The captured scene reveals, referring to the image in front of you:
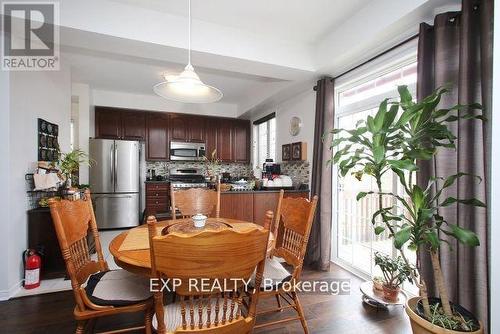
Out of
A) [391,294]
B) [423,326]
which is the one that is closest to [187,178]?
[391,294]

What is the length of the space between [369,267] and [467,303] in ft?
3.90

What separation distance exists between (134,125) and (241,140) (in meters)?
2.26

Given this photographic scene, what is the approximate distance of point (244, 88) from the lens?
4438 millimetres

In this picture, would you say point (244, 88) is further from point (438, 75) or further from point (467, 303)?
point (467, 303)

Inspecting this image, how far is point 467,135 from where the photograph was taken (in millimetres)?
1547

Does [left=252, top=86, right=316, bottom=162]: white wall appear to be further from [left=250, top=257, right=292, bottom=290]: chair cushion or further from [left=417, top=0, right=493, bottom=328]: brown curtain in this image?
[left=250, top=257, right=292, bottom=290]: chair cushion

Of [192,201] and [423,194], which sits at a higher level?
[423,194]

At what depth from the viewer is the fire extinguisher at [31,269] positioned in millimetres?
2281

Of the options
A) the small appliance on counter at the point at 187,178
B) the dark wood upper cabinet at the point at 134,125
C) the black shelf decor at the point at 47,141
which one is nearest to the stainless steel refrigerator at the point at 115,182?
the dark wood upper cabinet at the point at 134,125

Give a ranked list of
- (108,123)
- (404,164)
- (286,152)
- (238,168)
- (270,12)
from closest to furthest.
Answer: (404,164) < (270,12) < (286,152) < (108,123) < (238,168)

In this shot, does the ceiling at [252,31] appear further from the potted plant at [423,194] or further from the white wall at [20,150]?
the potted plant at [423,194]

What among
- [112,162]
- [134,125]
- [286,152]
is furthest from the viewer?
[134,125]

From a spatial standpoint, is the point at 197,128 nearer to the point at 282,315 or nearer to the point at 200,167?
the point at 200,167

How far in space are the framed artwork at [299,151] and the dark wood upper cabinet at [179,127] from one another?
251 centimetres
